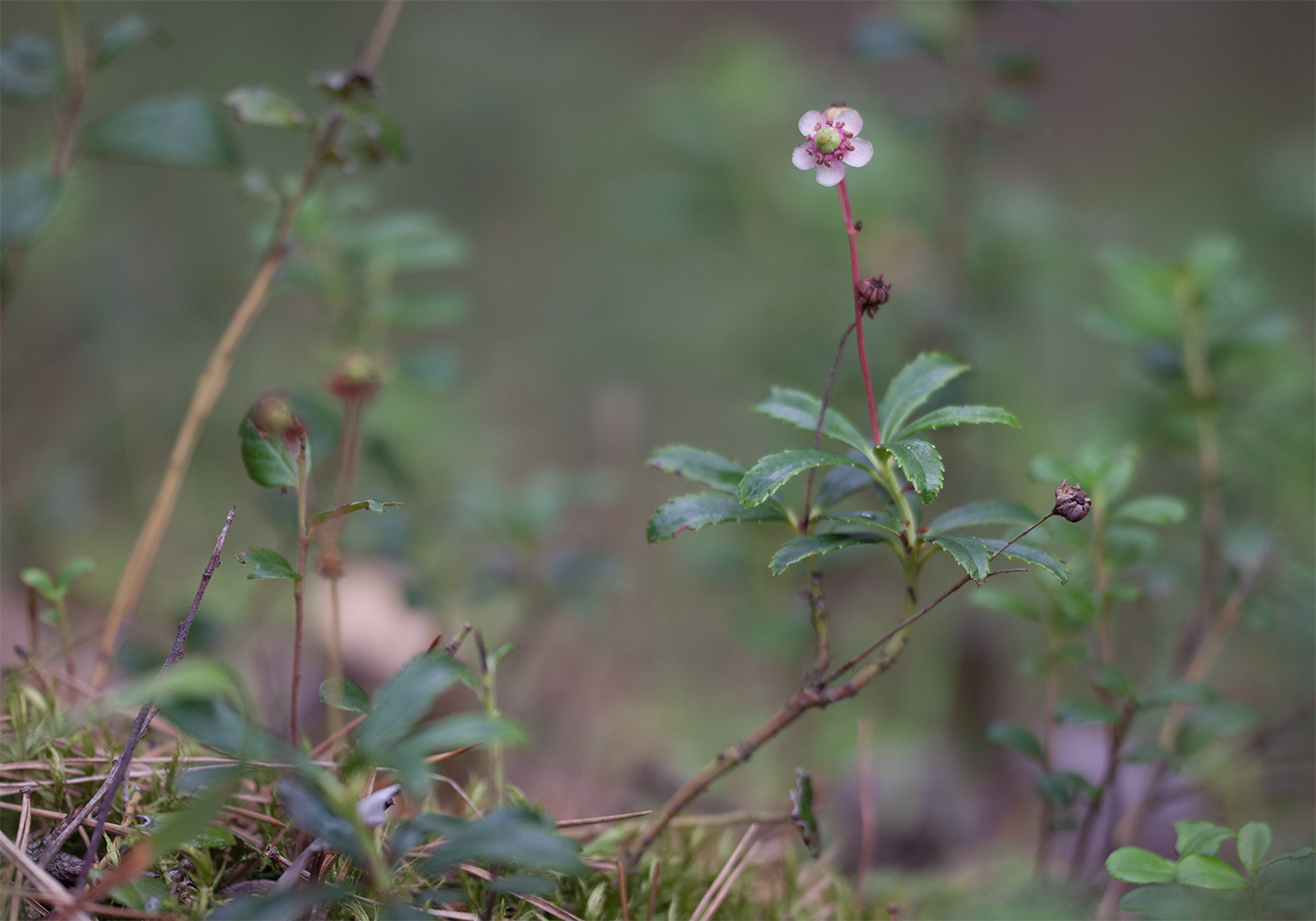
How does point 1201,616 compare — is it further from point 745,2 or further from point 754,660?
point 745,2

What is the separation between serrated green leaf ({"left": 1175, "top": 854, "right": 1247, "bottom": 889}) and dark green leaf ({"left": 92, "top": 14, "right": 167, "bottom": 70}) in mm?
1731

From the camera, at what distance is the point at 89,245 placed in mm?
3098

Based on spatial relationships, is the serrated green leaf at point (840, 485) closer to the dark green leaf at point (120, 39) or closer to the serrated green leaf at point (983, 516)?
the serrated green leaf at point (983, 516)

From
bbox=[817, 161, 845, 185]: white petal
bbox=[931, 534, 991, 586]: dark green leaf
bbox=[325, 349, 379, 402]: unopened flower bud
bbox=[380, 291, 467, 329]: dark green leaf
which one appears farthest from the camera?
bbox=[380, 291, 467, 329]: dark green leaf

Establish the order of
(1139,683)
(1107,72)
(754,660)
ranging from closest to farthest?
(1139,683) < (754,660) < (1107,72)

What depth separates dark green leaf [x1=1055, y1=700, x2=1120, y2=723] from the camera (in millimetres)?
1158

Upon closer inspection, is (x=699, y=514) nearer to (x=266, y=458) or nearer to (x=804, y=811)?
(x=804, y=811)

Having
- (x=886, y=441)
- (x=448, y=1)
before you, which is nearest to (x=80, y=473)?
(x=886, y=441)

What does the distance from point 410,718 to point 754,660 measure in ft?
7.12

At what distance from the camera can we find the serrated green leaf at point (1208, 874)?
92cm


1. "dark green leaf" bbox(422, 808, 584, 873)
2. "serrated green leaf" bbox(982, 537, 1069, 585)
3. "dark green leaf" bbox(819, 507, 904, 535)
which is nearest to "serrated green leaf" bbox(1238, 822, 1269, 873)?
"serrated green leaf" bbox(982, 537, 1069, 585)

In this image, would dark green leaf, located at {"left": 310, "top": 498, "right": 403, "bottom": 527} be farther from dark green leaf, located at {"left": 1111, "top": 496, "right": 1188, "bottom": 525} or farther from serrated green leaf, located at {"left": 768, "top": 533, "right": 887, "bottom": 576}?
dark green leaf, located at {"left": 1111, "top": 496, "right": 1188, "bottom": 525}

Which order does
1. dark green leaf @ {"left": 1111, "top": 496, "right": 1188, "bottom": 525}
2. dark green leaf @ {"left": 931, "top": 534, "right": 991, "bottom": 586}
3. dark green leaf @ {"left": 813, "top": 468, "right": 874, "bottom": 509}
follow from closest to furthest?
dark green leaf @ {"left": 931, "top": 534, "right": 991, "bottom": 586}
dark green leaf @ {"left": 813, "top": 468, "right": 874, "bottom": 509}
dark green leaf @ {"left": 1111, "top": 496, "right": 1188, "bottom": 525}

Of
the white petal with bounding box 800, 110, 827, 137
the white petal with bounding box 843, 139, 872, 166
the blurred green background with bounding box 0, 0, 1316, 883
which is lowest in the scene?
the blurred green background with bounding box 0, 0, 1316, 883
